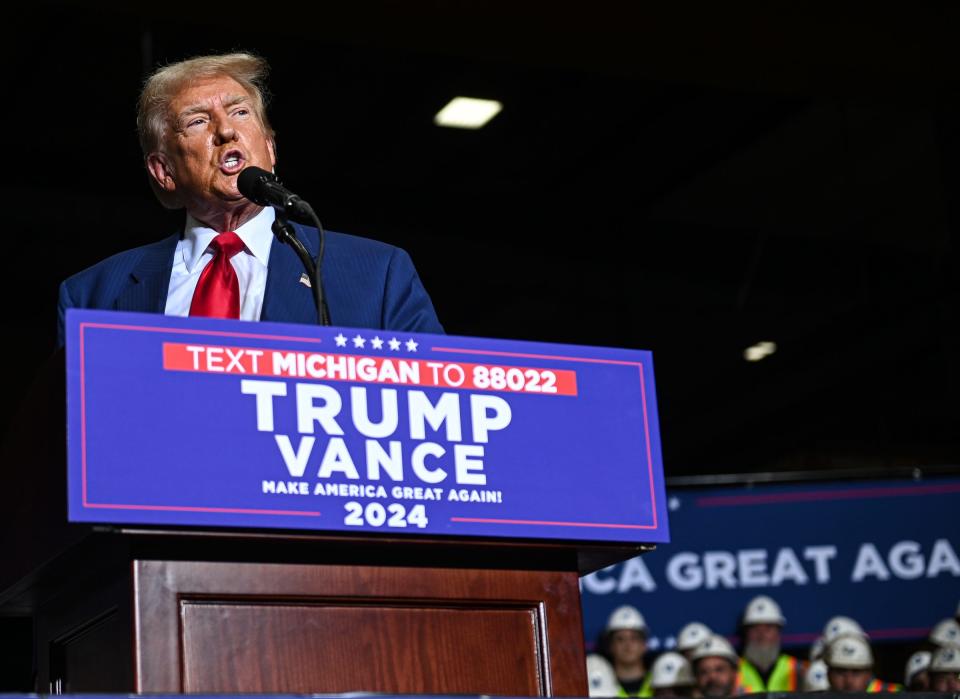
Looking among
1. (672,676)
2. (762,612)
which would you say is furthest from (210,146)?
(672,676)

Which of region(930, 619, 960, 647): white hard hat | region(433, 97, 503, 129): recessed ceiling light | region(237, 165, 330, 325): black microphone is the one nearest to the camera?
region(237, 165, 330, 325): black microphone

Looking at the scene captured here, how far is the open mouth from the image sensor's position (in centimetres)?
209

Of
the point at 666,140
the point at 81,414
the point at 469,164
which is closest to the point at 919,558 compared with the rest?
the point at 666,140

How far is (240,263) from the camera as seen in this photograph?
1976 mm

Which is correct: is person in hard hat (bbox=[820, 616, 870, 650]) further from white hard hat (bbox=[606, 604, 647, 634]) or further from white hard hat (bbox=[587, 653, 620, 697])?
white hard hat (bbox=[587, 653, 620, 697])

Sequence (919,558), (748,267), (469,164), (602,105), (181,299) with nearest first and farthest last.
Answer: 1. (181,299)
2. (919,558)
3. (602,105)
4. (469,164)
5. (748,267)

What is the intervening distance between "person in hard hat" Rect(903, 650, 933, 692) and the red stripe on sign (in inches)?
218

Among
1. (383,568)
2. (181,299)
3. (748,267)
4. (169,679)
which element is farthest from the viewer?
(748,267)

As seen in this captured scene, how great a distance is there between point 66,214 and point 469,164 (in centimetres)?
209

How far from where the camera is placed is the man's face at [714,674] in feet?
23.1

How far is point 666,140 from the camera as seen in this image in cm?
817

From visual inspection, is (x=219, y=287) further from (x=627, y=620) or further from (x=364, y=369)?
(x=627, y=620)

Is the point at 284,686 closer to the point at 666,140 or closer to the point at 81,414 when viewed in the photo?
the point at 81,414

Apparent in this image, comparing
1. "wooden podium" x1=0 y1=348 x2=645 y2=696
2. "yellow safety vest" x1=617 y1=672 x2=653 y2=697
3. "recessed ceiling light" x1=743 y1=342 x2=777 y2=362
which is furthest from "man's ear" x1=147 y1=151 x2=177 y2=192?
"recessed ceiling light" x1=743 y1=342 x2=777 y2=362
